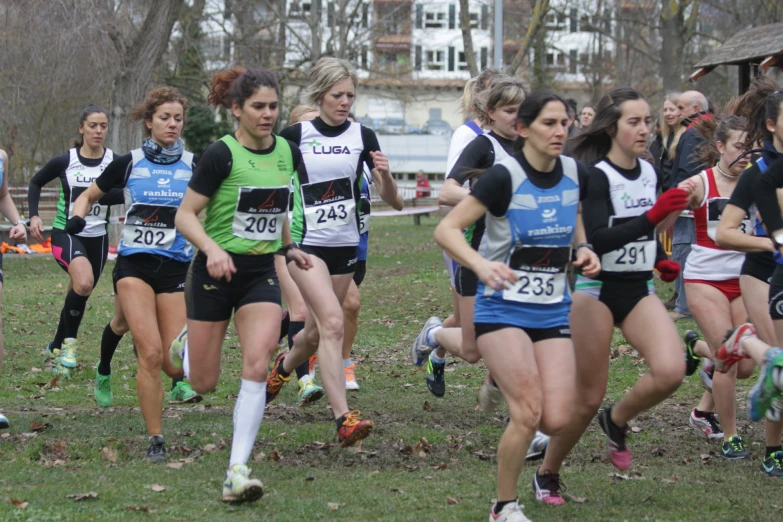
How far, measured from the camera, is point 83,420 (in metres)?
7.54

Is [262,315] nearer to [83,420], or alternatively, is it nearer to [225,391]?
[83,420]

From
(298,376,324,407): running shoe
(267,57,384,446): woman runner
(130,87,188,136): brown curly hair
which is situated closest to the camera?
(267,57,384,446): woman runner

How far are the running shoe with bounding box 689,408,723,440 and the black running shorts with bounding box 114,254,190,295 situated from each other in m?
3.67

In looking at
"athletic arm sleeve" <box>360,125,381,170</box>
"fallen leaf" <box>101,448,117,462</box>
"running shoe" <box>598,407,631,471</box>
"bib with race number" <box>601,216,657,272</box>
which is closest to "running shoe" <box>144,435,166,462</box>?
"fallen leaf" <box>101,448,117,462</box>

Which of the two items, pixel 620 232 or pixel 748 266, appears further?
pixel 748 266

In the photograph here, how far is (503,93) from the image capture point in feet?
22.1

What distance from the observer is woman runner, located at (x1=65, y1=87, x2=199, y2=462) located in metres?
6.79

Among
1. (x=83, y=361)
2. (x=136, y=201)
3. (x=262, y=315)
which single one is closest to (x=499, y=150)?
(x=262, y=315)

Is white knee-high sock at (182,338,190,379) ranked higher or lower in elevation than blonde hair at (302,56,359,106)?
lower

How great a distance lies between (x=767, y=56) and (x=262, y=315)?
13375 millimetres

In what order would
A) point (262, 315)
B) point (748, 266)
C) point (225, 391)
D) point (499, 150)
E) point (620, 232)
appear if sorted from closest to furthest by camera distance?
point (620, 232) < point (262, 315) < point (748, 266) < point (499, 150) < point (225, 391)

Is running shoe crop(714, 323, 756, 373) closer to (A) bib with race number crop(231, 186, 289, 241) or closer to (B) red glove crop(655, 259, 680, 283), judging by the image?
(B) red glove crop(655, 259, 680, 283)

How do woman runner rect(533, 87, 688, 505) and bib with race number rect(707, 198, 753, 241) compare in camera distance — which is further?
bib with race number rect(707, 198, 753, 241)

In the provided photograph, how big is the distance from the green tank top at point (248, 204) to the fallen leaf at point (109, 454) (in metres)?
1.61
